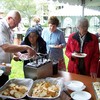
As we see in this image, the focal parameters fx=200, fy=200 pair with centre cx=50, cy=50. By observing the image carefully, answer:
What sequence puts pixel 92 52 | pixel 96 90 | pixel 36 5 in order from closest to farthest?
1. pixel 96 90
2. pixel 92 52
3. pixel 36 5

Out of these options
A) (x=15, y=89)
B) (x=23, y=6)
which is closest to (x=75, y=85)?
(x=15, y=89)

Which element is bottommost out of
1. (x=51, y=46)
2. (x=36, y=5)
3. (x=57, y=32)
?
(x=51, y=46)

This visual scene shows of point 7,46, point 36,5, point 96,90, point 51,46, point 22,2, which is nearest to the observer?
point 96,90

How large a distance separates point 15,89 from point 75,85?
54cm

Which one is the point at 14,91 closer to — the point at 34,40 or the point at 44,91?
the point at 44,91

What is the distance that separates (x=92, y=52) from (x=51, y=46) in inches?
30.1

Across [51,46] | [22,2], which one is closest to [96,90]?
[51,46]

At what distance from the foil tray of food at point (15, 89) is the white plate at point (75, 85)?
0.33 metres

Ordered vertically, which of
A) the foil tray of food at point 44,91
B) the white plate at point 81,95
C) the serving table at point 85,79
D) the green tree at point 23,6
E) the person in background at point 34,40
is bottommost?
the serving table at point 85,79

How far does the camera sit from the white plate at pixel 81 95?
4.81 ft

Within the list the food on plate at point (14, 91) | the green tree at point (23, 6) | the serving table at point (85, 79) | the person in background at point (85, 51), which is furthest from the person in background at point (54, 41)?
the green tree at point (23, 6)

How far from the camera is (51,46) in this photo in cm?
300

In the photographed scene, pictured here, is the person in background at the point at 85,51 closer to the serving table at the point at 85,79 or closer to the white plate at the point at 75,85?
the serving table at the point at 85,79

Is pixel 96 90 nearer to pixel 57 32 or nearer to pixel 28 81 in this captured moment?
pixel 28 81
